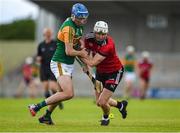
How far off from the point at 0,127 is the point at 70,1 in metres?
33.5

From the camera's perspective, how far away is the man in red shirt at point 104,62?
52.1 feet

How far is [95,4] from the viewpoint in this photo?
50656 mm

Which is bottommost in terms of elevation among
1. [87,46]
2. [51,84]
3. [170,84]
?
[170,84]

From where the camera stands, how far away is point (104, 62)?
53.5ft

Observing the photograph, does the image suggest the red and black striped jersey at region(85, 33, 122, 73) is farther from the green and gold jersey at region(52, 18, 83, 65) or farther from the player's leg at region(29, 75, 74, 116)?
the player's leg at region(29, 75, 74, 116)

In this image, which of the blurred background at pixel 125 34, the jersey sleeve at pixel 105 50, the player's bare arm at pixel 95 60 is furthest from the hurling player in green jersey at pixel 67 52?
the blurred background at pixel 125 34

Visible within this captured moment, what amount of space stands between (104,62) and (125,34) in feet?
127

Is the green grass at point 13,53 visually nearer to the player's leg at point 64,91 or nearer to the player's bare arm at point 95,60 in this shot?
the player's leg at point 64,91

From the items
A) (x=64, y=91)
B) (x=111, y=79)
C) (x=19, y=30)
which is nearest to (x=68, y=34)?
(x=64, y=91)

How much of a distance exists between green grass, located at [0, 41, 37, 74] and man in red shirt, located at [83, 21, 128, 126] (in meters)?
38.5

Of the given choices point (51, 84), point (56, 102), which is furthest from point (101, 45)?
point (51, 84)

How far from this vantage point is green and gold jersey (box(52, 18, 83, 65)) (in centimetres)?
1580

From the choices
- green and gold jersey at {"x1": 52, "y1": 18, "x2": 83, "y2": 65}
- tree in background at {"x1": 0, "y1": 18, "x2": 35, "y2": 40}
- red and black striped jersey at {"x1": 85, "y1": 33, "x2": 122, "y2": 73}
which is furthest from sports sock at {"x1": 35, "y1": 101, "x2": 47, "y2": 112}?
tree in background at {"x1": 0, "y1": 18, "x2": 35, "y2": 40}

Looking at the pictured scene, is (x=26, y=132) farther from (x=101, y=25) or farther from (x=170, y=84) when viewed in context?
(x=170, y=84)
